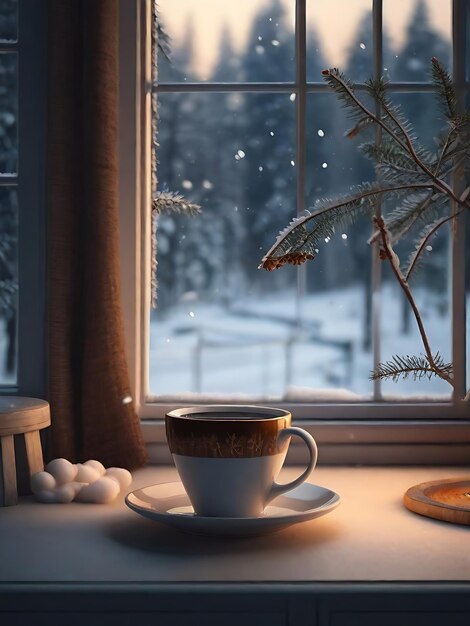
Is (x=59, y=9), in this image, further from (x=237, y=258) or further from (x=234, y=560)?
(x=237, y=258)

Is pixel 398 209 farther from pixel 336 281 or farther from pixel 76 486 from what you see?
pixel 336 281

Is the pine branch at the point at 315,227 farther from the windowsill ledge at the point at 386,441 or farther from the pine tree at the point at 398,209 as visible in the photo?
the windowsill ledge at the point at 386,441

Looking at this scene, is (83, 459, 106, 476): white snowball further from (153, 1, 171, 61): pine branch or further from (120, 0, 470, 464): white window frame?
(153, 1, 171, 61): pine branch

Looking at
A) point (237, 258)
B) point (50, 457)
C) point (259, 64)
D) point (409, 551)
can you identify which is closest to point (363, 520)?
point (409, 551)

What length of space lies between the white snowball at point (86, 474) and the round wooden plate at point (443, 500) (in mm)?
461

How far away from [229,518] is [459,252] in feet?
2.51

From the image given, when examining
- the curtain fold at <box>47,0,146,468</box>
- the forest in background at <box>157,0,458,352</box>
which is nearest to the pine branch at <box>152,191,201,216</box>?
the curtain fold at <box>47,0,146,468</box>

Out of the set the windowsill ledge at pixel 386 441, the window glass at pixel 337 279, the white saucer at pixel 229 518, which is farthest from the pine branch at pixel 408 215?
the window glass at pixel 337 279

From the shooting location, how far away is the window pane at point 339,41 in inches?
179

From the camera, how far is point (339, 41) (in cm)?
488

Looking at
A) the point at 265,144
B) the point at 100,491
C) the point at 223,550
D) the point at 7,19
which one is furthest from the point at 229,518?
the point at 265,144

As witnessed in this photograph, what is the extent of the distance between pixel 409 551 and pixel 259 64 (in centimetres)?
1018

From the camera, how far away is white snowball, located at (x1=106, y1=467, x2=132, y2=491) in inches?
45.4

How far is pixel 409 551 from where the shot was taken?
0.84 meters
